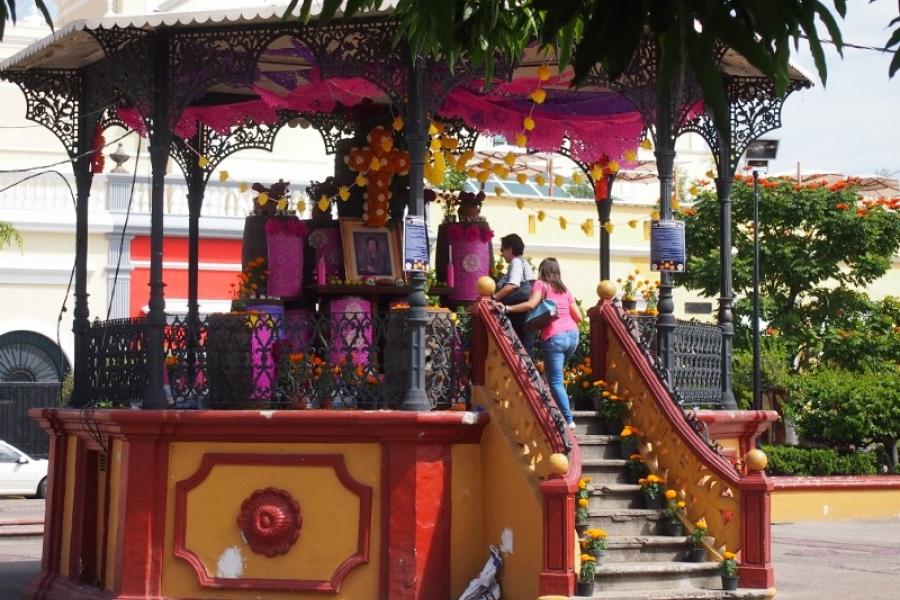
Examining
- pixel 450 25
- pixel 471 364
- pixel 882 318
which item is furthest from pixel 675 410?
pixel 882 318

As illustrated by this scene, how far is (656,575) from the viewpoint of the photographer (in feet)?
39.4

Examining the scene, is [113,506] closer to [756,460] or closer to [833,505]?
[756,460]

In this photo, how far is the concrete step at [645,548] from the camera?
12.1 meters

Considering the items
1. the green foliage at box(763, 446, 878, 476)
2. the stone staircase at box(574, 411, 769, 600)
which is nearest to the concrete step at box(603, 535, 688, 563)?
the stone staircase at box(574, 411, 769, 600)

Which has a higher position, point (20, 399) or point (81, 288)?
point (81, 288)

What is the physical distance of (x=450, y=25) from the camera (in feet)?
19.5

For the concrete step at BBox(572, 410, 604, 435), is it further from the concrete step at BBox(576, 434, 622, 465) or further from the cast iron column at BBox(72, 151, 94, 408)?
the cast iron column at BBox(72, 151, 94, 408)

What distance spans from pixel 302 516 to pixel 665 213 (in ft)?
12.8

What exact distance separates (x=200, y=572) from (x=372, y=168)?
13.2ft

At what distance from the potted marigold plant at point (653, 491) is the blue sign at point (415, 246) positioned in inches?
93.4

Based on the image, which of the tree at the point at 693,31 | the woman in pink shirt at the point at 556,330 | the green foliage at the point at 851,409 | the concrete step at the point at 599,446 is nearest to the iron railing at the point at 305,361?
the woman in pink shirt at the point at 556,330

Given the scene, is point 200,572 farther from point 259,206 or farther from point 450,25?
point 450,25

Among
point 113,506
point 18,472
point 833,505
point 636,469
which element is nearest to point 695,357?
point 636,469

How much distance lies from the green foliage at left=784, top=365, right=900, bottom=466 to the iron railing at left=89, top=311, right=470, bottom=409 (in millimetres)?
13742
